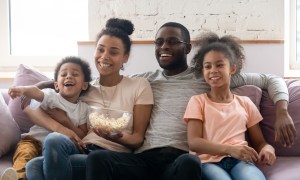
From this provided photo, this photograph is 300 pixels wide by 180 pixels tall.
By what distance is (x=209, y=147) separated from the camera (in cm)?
163

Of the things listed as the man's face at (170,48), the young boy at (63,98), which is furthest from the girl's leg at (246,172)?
the young boy at (63,98)

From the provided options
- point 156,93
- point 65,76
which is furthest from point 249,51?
point 65,76

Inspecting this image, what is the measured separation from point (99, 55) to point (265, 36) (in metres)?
1.05

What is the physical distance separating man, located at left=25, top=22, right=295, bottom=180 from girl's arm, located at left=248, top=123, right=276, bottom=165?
80 mm

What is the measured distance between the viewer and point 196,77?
76.0 inches

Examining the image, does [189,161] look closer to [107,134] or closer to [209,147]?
[209,147]

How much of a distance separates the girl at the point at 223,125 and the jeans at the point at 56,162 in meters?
0.46

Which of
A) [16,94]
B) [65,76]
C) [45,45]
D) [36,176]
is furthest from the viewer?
[45,45]

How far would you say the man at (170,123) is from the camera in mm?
1491

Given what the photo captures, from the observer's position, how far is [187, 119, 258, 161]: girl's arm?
1.58 m

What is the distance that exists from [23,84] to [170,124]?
30.0 inches

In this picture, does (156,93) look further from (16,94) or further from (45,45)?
(45,45)

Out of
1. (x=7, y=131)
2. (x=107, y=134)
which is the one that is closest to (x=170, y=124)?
(x=107, y=134)

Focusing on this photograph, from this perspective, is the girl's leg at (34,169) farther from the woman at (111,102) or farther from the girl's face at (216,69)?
the girl's face at (216,69)
